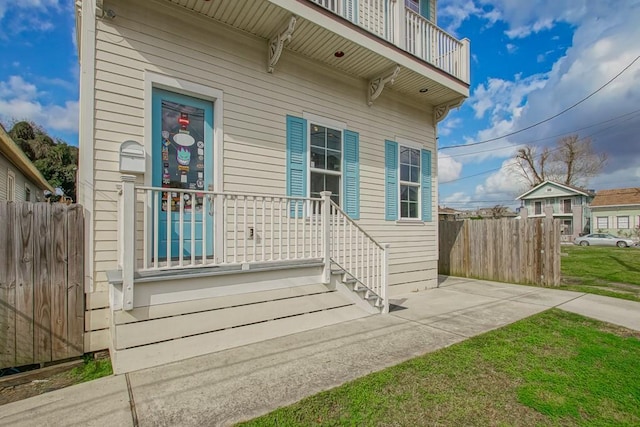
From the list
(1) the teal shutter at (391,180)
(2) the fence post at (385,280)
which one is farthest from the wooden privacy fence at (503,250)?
(2) the fence post at (385,280)

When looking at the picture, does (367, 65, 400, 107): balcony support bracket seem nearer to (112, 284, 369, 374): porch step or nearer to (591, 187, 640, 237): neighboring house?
(112, 284, 369, 374): porch step

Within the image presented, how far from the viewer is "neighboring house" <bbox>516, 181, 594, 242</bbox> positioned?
30688 mm

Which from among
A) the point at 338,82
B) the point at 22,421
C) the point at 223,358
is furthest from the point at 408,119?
the point at 22,421

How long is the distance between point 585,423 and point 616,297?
5.78 metres

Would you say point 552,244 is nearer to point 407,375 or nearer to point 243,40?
point 407,375

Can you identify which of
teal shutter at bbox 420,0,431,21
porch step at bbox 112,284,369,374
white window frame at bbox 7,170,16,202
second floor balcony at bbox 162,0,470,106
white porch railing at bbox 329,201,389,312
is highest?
teal shutter at bbox 420,0,431,21

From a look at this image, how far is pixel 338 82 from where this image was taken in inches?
227

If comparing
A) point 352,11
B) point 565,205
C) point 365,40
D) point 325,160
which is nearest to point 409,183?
point 325,160

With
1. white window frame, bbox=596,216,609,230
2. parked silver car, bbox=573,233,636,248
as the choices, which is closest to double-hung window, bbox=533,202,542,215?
white window frame, bbox=596,216,609,230

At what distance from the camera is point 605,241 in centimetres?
2508

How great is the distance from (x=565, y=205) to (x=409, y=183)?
33.9 metres

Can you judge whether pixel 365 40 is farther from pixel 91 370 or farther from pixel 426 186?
pixel 91 370

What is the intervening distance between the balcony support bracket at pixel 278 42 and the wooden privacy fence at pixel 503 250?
6.95 m

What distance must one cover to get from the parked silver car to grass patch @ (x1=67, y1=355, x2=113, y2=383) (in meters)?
32.6
